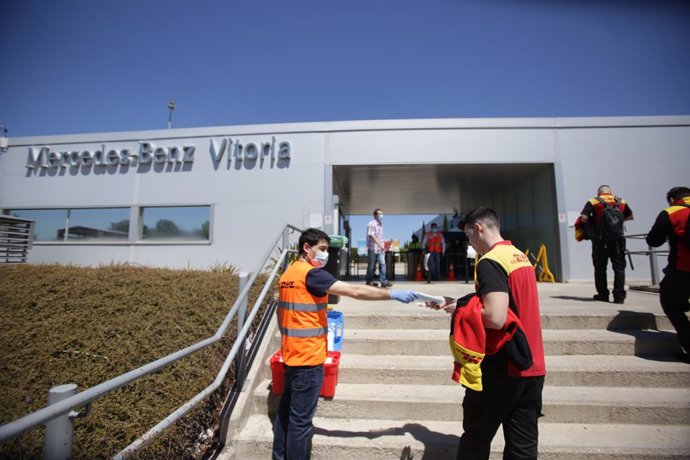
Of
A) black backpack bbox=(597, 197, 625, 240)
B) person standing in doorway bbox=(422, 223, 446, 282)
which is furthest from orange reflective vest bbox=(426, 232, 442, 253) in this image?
black backpack bbox=(597, 197, 625, 240)

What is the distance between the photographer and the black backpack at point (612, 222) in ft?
16.4

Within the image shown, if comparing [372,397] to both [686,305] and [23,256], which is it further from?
[23,256]

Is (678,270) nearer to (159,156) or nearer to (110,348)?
(110,348)

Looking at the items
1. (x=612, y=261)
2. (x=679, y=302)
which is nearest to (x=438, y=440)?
(x=679, y=302)

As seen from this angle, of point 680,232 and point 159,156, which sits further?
point 159,156

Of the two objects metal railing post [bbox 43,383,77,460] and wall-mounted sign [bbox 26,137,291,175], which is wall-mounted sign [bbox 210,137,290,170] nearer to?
wall-mounted sign [bbox 26,137,291,175]

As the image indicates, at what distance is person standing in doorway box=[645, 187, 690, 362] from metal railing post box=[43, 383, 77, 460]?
5.09 m

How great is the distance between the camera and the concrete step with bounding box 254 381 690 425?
3.08m

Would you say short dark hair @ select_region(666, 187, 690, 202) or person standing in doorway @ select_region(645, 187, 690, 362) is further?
short dark hair @ select_region(666, 187, 690, 202)

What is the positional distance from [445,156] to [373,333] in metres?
6.67

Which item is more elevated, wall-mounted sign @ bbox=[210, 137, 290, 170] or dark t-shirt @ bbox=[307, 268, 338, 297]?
wall-mounted sign @ bbox=[210, 137, 290, 170]

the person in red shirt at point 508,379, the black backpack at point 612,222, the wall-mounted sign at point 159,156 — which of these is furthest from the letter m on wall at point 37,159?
the black backpack at point 612,222

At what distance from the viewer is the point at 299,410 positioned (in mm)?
2521

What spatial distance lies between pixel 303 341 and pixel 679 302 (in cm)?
395
